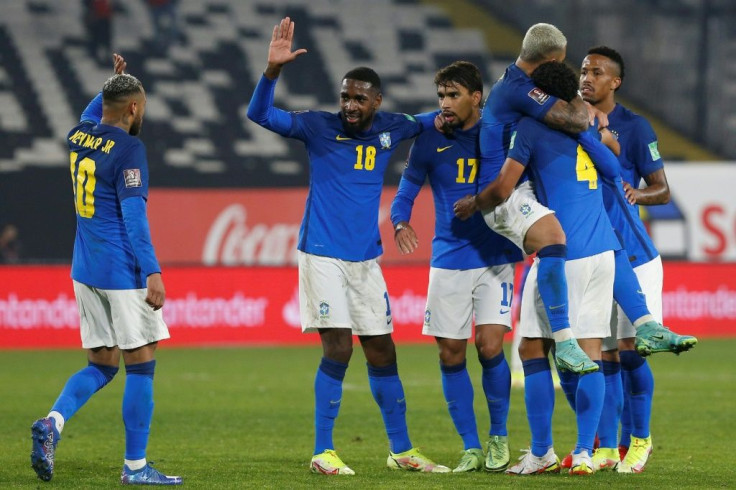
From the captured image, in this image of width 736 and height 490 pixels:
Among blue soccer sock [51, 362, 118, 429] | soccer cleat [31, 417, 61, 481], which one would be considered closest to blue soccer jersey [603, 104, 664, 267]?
blue soccer sock [51, 362, 118, 429]

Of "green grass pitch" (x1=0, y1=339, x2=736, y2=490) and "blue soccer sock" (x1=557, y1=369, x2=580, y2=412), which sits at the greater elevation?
"blue soccer sock" (x1=557, y1=369, x2=580, y2=412)

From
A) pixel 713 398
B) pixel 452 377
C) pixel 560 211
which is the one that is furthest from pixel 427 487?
pixel 713 398

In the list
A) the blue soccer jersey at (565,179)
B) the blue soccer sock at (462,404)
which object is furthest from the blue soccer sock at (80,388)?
the blue soccer jersey at (565,179)

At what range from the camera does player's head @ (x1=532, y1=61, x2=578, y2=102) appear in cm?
655

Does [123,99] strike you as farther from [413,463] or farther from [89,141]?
[413,463]

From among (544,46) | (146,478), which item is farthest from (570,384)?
(146,478)

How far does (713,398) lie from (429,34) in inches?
610

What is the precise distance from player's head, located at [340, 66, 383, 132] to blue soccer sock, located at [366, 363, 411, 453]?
149 centimetres

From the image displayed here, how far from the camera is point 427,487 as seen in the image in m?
6.23

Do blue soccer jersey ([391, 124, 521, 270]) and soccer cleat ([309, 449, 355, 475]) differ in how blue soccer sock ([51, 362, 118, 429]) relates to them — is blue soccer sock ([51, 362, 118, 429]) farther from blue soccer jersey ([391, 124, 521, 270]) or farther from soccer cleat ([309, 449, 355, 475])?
blue soccer jersey ([391, 124, 521, 270])

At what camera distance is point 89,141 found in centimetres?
645

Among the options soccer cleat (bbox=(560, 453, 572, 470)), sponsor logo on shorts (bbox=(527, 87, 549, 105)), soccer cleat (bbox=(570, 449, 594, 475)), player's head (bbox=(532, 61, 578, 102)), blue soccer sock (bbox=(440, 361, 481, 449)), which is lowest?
soccer cleat (bbox=(560, 453, 572, 470))

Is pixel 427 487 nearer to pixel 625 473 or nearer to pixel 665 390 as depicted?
pixel 625 473

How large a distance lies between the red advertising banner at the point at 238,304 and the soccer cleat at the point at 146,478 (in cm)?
1037
